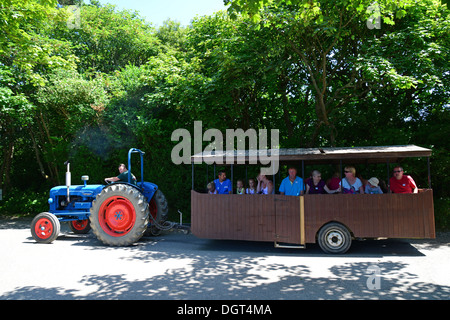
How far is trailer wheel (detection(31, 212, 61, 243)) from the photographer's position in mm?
9023

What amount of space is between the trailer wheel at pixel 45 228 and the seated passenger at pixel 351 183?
761cm

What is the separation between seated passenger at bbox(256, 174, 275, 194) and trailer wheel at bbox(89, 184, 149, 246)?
3.03 metres

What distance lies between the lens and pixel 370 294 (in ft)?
15.8

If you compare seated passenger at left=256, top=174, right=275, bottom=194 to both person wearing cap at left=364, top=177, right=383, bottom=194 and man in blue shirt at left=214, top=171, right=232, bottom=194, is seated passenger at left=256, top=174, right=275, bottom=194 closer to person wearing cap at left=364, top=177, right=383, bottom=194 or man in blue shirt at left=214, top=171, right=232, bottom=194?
man in blue shirt at left=214, top=171, right=232, bottom=194

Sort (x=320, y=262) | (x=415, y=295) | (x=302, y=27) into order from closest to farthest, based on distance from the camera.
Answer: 1. (x=415, y=295)
2. (x=320, y=262)
3. (x=302, y=27)

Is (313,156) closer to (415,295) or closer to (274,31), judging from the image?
(415,295)

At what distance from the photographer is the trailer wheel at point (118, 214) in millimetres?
8547

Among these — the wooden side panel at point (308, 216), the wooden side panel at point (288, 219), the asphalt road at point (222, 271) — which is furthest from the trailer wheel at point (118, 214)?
the wooden side panel at point (288, 219)

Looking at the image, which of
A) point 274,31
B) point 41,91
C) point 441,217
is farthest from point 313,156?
point 41,91

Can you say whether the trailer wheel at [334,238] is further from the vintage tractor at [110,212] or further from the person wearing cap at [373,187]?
the vintage tractor at [110,212]

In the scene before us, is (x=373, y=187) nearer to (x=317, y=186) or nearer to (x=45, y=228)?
(x=317, y=186)

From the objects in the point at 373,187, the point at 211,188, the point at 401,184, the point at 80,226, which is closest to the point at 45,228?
the point at 80,226

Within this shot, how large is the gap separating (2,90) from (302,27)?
38.1 ft

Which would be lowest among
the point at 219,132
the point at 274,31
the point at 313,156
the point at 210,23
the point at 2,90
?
the point at 313,156
